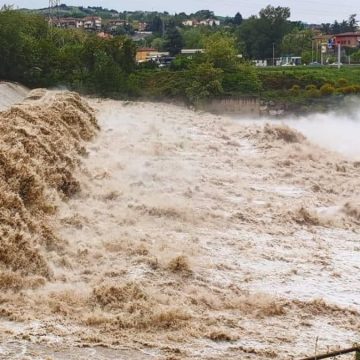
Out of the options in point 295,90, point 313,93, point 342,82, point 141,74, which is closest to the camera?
point 313,93

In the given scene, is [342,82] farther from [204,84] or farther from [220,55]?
[204,84]

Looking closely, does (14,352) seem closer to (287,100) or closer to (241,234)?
(241,234)

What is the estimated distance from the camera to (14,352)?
6625mm

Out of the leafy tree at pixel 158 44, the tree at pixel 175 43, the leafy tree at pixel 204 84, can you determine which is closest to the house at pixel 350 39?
the tree at pixel 175 43

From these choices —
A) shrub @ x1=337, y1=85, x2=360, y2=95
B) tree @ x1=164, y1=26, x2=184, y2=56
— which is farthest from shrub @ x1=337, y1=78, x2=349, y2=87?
tree @ x1=164, y1=26, x2=184, y2=56

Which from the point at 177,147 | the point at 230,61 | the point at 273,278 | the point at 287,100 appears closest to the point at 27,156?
the point at 273,278

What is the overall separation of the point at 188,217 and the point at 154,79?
29093mm

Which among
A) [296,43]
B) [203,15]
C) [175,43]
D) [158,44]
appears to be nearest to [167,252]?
[296,43]

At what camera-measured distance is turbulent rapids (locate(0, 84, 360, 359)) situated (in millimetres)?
7316

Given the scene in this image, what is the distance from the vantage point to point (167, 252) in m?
9.98

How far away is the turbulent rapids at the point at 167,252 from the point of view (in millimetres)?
7316

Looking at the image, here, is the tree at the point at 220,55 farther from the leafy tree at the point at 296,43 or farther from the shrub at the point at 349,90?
the leafy tree at the point at 296,43

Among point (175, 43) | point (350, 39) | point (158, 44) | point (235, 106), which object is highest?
point (350, 39)

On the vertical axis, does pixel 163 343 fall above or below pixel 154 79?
below
